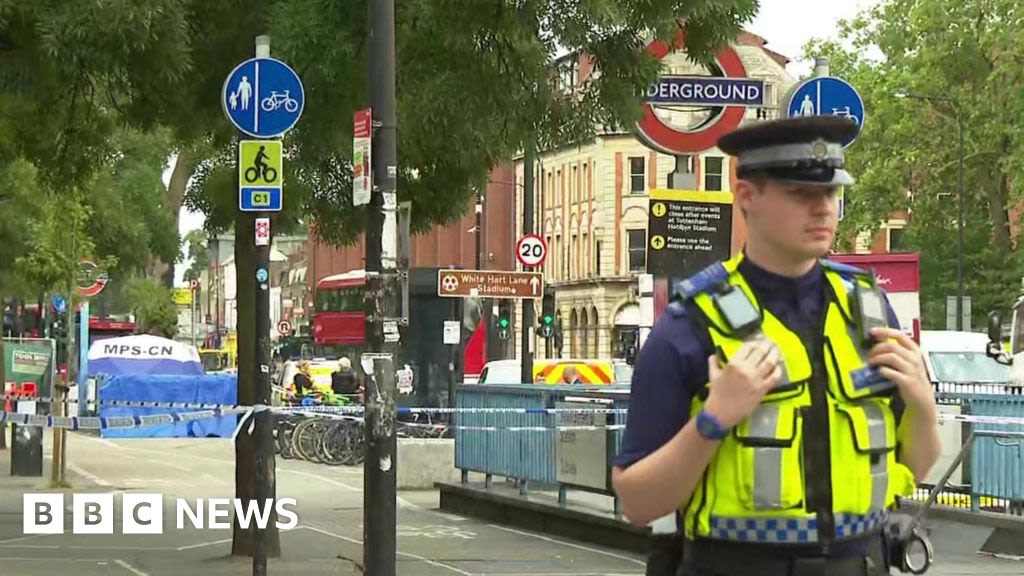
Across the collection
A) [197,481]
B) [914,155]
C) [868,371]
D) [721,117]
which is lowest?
[197,481]

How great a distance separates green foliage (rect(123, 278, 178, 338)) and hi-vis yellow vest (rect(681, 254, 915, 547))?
53470 mm

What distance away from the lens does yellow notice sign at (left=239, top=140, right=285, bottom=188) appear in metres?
12.4

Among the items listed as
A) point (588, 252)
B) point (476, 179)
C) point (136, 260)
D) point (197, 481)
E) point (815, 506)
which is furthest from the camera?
point (588, 252)

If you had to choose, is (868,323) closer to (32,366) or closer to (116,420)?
(116,420)

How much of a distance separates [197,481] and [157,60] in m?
12.1

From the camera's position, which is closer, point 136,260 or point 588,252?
point 136,260

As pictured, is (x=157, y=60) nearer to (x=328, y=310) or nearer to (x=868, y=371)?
(x=868, y=371)

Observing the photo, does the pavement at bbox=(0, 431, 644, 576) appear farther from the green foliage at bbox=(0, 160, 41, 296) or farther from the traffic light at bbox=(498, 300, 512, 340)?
the traffic light at bbox=(498, 300, 512, 340)

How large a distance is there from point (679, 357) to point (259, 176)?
29.3 ft

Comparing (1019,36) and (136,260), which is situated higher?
(1019,36)

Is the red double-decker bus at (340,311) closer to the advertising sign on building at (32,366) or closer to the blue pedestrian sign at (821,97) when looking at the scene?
the advertising sign on building at (32,366)

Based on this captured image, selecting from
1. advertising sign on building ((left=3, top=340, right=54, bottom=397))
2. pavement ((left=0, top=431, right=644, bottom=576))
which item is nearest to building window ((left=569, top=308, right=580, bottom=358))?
advertising sign on building ((left=3, top=340, right=54, bottom=397))

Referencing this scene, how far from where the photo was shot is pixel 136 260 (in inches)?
1494

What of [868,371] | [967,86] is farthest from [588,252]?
[868,371]
